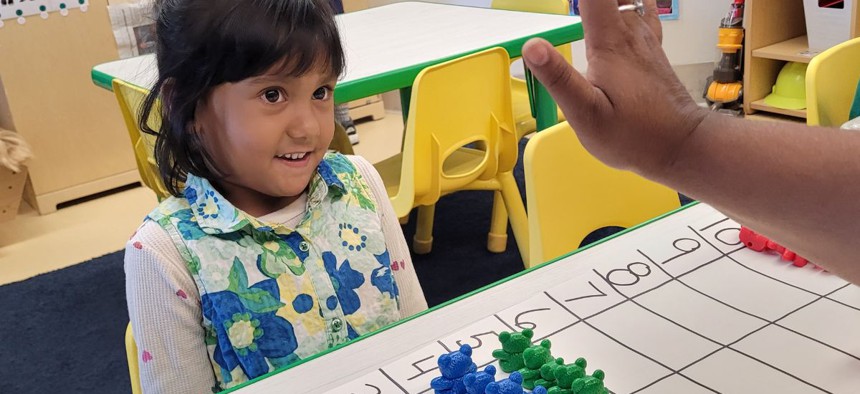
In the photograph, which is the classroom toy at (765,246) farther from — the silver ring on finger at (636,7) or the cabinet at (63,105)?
the cabinet at (63,105)

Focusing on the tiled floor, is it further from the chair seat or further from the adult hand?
Answer: the adult hand

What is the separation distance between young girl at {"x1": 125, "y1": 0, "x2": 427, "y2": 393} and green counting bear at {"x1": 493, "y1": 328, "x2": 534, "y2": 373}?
0.30m

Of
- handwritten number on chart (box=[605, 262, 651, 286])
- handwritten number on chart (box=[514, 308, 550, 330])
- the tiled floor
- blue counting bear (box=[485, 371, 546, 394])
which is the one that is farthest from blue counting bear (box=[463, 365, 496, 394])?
the tiled floor

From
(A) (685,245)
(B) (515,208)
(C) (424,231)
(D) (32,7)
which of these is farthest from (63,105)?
(A) (685,245)

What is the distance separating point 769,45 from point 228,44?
279 centimetres

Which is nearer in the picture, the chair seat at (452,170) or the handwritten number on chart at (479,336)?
the handwritten number on chart at (479,336)

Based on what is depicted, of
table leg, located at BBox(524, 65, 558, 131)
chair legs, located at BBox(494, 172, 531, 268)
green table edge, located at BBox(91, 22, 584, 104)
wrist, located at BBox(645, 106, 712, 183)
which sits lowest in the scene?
chair legs, located at BBox(494, 172, 531, 268)

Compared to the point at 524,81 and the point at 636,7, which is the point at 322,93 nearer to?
the point at 636,7

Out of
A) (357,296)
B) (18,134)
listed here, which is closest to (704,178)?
(357,296)

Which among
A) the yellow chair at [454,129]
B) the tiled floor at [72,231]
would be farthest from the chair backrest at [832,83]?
the tiled floor at [72,231]

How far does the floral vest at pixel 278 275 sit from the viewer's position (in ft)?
3.33

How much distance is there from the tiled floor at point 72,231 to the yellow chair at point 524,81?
83cm

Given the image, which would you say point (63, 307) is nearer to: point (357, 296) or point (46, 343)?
point (46, 343)

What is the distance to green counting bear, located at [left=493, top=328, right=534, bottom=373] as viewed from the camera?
2.70ft
